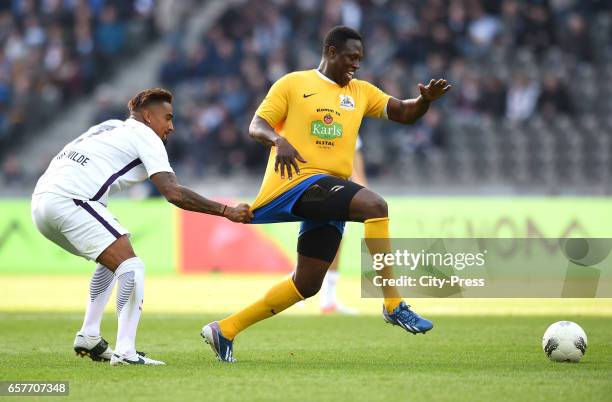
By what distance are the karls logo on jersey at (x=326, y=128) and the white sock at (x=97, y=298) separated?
194 cm

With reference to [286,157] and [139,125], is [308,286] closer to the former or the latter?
[286,157]

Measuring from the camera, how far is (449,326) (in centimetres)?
1184

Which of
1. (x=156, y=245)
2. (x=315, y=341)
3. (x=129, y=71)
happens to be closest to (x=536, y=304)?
(x=315, y=341)

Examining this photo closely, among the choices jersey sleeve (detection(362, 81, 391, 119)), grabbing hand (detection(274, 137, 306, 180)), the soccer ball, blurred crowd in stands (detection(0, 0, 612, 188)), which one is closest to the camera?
grabbing hand (detection(274, 137, 306, 180))

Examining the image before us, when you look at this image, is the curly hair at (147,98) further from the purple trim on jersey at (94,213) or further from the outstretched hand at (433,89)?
the outstretched hand at (433,89)

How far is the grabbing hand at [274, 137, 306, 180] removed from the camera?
7961 mm

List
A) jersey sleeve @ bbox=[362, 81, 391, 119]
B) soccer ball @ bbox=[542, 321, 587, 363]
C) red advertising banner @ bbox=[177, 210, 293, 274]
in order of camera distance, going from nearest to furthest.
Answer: soccer ball @ bbox=[542, 321, 587, 363]
jersey sleeve @ bbox=[362, 81, 391, 119]
red advertising banner @ bbox=[177, 210, 293, 274]

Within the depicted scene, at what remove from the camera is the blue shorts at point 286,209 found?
8344mm

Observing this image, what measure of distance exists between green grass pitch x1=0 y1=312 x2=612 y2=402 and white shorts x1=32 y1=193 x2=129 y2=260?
0.91m

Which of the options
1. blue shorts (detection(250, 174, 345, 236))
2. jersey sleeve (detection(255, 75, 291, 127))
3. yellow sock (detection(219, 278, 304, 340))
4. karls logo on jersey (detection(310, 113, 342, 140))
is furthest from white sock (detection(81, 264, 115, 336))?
karls logo on jersey (detection(310, 113, 342, 140))

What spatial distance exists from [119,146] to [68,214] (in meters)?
0.62

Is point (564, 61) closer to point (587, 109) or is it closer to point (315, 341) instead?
point (587, 109)

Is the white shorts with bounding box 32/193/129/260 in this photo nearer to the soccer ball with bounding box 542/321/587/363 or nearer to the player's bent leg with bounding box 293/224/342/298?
the player's bent leg with bounding box 293/224/342/298

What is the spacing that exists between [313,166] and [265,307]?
118 cm
